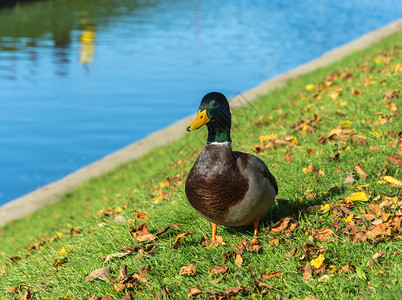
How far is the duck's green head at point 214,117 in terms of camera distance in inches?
142

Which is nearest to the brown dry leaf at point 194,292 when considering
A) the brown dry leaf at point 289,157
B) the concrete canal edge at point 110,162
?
the brown dry leaf at point 289,157

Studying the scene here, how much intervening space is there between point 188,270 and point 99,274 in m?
0.70

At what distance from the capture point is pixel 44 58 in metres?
20.8

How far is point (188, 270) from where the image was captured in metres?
3.65

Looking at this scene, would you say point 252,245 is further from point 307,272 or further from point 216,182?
point 216,182

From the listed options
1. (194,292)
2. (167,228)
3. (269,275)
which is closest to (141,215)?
(167,228)

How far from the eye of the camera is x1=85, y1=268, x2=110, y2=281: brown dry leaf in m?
3.79

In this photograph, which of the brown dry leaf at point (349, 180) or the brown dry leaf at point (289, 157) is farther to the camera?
the brown dry leaf at point (289, 157)

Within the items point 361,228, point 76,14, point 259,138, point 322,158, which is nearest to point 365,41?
point 259,138

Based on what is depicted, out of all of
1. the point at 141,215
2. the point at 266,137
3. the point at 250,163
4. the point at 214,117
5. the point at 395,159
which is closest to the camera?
the point at 214,117

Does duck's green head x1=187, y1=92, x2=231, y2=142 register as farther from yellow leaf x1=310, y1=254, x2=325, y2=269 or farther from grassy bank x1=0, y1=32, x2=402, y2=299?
yellow leaf x1=310, y1=254, x2=325, y2=269

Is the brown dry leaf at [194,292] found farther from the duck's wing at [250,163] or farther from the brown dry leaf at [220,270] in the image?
the duck's wing at [250,163]

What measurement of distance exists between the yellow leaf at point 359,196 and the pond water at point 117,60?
7759mm

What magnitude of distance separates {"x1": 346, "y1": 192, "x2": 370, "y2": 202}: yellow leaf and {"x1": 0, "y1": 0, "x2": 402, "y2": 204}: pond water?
776cm
